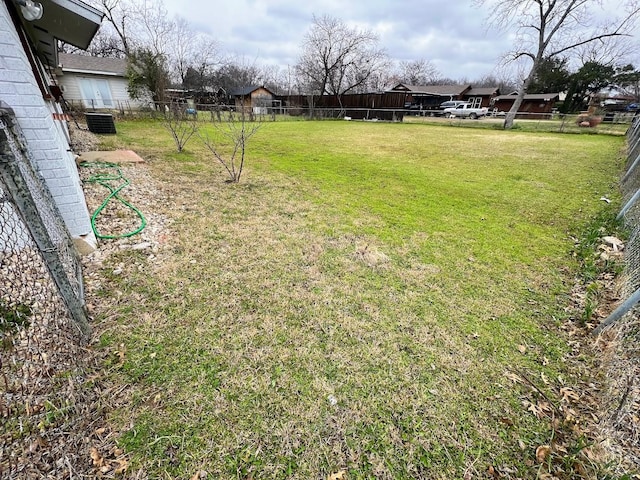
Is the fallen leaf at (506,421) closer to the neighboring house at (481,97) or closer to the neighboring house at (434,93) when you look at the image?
the neighboring house at (434,93)

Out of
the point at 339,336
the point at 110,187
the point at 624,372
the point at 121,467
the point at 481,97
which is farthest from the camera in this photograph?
the point at 481,97

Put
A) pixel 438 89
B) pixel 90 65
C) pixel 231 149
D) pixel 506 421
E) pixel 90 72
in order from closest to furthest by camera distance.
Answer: pixel 506 421 → pixel 231 149 → pixel 90 72 → pixel 90 65 → pixel 438 89

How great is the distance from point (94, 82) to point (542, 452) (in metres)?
26.7

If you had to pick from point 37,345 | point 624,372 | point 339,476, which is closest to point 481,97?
point 624,372

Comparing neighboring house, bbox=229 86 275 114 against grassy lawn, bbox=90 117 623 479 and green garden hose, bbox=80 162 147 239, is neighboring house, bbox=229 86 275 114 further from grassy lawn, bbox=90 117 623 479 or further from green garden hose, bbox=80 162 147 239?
grassy lawn, bbox=90 117 623 479

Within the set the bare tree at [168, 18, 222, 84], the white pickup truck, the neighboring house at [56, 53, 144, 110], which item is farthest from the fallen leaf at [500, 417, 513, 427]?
the white pickup truck

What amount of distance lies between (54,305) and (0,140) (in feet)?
4.53

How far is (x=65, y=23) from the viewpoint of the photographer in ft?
13.8

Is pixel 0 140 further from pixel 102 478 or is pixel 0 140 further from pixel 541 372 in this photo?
pixel 541 372

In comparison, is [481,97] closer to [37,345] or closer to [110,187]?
[110,187]

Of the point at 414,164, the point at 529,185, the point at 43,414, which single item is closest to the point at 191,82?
the point at 414,164

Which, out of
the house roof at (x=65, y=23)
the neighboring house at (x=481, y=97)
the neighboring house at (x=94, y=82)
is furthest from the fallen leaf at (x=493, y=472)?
the neighboring house at (x=481, y=97)

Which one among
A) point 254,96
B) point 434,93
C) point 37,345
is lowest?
point 37,345

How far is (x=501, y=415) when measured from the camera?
5.77 feet
